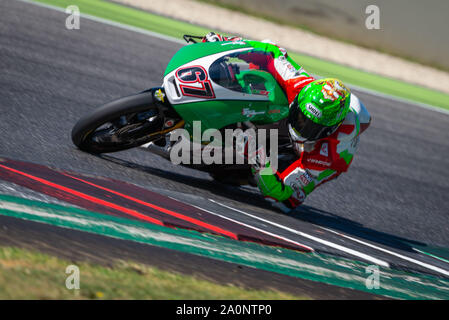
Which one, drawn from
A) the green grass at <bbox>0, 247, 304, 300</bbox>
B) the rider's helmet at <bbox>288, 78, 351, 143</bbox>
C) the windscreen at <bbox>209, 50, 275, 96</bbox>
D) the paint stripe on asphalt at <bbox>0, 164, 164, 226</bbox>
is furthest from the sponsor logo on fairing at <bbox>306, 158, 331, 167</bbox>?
the green grass at <bbox>0, 247, 304, 300</bbox>

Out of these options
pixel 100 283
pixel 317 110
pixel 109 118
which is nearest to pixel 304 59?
pixel 317 110

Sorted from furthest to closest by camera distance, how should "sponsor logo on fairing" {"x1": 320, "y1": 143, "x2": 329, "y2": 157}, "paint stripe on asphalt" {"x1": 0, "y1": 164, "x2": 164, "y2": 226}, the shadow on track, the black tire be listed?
the shadow on track < "sponsor logo on fairing" {"x1": 320, "y1": 143, "x2": 329, "y2": 157} < the black tire < "paint stripe on asphalt" {"x1": 0, "y1": 164, "x2": 164, "y2": 226}

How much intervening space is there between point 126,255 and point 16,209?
64 centimetres

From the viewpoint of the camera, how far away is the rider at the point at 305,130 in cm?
457

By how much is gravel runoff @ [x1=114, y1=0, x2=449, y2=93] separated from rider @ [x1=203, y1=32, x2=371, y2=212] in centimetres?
1142

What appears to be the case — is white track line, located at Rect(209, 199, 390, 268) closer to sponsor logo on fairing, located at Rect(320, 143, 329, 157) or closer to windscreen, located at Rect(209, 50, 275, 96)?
sponsor logo on fairing, located at Rect(320, 143, 329, 157)

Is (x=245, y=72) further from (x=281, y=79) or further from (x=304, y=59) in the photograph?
(x=304, y=59)

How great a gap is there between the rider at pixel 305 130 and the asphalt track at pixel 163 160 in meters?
0.28

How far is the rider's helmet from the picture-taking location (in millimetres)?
4523

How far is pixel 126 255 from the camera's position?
296cm

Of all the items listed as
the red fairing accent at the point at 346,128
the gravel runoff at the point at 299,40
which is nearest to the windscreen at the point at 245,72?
the red fairing accent at the point at 346,128

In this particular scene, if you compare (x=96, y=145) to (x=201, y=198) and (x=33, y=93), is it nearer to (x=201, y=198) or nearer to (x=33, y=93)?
(x=201, y=198)

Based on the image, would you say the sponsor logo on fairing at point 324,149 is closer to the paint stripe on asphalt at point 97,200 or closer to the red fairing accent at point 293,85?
the red fairing accent at point 293,85
